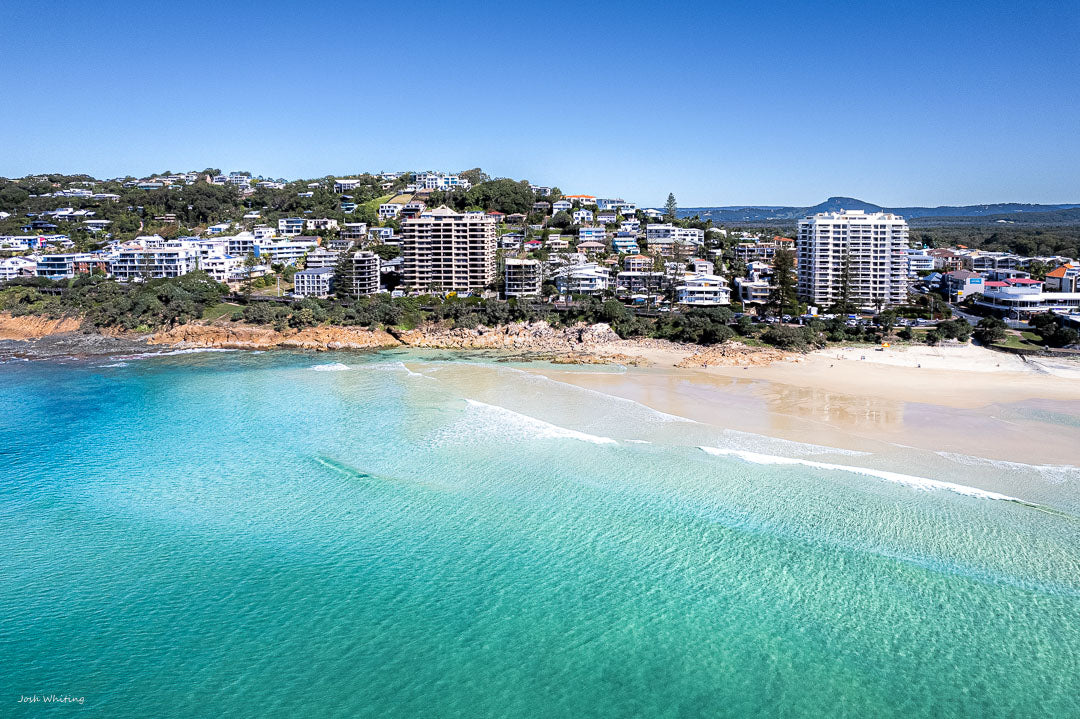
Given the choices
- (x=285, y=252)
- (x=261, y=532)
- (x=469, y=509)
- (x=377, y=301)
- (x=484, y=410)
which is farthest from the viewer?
(x=285, y=252)

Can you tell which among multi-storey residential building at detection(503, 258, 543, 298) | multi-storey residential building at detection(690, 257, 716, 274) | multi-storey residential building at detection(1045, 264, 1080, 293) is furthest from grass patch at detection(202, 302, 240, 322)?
multi-storey residential building at detection(1045, 264, 1080, 293)

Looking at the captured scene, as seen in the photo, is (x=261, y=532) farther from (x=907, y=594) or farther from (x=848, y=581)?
(x=907, y=594)

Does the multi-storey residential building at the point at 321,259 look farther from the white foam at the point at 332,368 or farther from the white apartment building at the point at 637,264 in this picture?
the white apartment building at the point at 637,264

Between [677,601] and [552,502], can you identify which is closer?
[677,601]

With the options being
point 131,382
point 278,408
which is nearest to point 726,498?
point 278,408

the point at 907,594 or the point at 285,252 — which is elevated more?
the point at 285,252

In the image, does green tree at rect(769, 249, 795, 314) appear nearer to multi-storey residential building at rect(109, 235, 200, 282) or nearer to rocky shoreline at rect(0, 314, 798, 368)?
rocky shoreline at rect(0, 314, 798, 368)

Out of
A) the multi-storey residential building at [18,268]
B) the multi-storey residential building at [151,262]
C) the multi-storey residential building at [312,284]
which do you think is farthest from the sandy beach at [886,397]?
the multi-storey residential building at [18,268]
